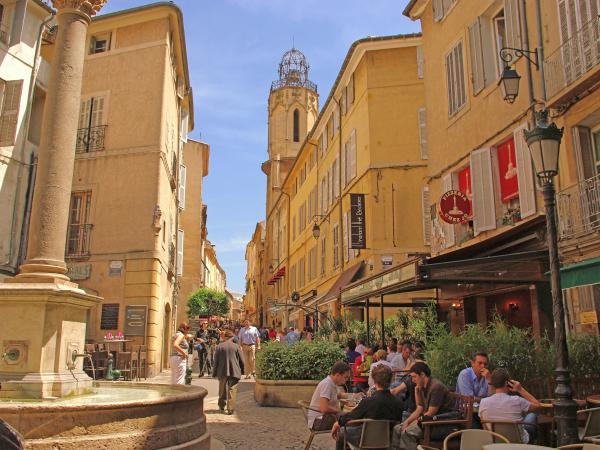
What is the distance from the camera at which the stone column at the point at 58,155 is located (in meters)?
6.99

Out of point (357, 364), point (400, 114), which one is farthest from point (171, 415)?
point (400, 114)

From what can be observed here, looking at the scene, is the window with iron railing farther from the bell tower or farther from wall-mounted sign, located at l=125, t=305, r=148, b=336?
the bell tower

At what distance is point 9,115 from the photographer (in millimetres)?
16844

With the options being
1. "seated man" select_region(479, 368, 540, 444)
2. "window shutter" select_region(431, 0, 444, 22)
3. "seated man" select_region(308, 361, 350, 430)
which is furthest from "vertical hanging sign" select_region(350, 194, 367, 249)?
"seated man" select_region(479, 368, 540, 444)

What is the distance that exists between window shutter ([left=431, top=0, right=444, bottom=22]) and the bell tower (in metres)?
34.9

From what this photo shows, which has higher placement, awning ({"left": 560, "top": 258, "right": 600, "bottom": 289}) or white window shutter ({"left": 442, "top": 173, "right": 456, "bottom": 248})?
white window shutter ({"left": 442, "top": 173, "right": 456, "bottom": 248})

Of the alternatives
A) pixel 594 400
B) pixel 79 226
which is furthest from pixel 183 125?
pixel 594 400

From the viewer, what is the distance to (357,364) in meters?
11.8

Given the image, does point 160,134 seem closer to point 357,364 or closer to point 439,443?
point 357,364

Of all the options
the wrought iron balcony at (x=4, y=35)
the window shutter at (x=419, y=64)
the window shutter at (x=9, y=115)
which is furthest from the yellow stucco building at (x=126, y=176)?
the window shutter at (x=419, y=64)

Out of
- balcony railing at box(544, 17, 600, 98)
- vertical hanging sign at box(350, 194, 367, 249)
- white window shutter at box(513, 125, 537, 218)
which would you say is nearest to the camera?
balcony railing at box(544, 17, 600, 98)

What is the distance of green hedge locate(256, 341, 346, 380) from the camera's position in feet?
36.9

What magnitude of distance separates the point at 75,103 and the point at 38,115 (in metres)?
12.5

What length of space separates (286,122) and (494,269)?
142 ft
